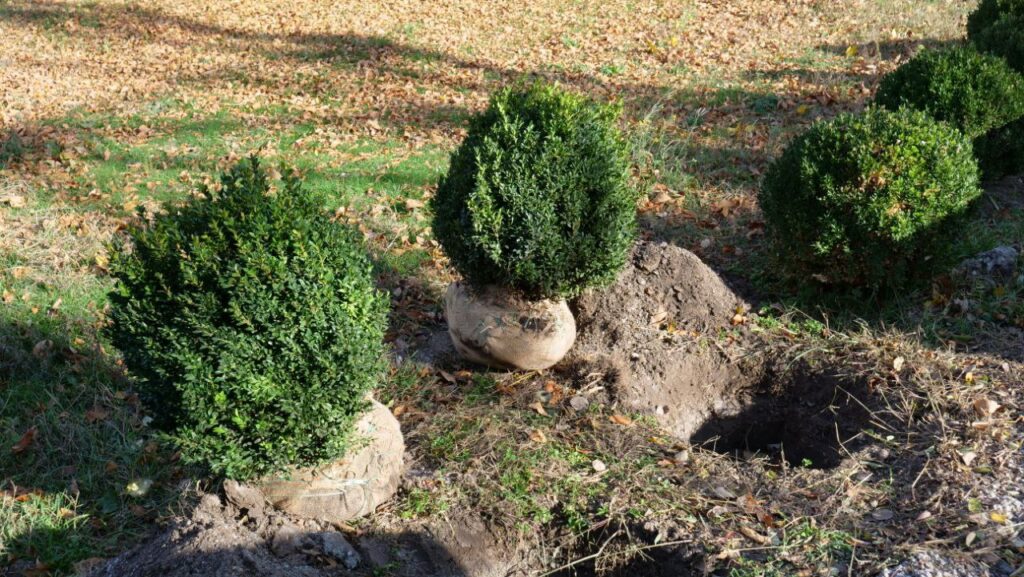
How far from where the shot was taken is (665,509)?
158 inches

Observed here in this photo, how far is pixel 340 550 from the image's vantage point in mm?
3678

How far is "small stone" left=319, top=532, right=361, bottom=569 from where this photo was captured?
3658mm

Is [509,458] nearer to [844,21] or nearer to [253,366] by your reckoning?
[253,366]

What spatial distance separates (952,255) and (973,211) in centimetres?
52

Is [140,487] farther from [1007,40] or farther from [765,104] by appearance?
[1007,40]

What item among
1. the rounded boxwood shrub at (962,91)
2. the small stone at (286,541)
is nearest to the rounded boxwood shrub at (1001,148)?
the rounded boxwood shrub at (962,91)

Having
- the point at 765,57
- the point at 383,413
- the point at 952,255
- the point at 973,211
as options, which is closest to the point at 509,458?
the point at 383,413

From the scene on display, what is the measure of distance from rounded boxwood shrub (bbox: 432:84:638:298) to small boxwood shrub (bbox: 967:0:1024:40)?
6.51 m

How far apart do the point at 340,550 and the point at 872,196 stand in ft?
13.0

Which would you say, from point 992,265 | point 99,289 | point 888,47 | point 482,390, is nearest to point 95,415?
point 99,289

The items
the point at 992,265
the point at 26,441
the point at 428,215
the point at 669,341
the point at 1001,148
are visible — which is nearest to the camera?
the point at 26,441

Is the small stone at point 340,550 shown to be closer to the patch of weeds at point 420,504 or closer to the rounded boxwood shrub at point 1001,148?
the patch of weeds at point 420,504

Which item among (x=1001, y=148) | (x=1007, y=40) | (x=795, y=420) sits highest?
(x=1007, y=40)

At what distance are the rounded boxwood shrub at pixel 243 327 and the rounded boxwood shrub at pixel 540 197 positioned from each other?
3.77 ft
